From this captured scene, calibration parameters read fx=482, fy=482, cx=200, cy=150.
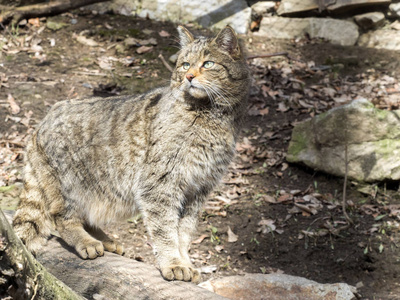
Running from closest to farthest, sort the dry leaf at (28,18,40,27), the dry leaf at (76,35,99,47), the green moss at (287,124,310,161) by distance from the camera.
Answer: the green moss at (287,124,310,161), the dry leaf at (76,35,99,47), the dry leaf at (28,18,40,27)

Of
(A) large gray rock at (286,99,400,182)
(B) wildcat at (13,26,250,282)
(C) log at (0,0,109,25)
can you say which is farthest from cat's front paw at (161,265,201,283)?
(C) log at (0,0,109,25)

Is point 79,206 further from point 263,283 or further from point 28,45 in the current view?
point 28,45

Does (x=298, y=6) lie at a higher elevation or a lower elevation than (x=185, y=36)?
lower

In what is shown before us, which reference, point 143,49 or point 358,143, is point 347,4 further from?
point 143,49

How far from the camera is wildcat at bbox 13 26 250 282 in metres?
3.55

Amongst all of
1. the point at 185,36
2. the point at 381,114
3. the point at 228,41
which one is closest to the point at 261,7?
the point at 381,114

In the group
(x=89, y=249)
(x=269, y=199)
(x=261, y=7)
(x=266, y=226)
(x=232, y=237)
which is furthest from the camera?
(x=261, y=7)

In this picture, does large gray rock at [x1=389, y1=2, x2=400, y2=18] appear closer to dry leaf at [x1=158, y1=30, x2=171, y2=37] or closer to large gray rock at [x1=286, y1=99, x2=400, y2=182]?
large gray rock at [x1=286, y1=99, x2=400, y2=182]

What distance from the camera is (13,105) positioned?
21.6 feet

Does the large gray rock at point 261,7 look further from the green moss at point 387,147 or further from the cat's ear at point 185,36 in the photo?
the cat's ear at point 185,36

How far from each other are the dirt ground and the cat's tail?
1.19 meters

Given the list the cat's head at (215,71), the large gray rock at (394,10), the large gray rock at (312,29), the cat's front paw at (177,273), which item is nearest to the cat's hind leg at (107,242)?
the cat's front paw at (177,273)

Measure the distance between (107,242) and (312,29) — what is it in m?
6.32

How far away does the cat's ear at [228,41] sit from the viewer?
3.69m
